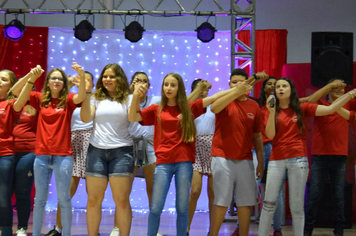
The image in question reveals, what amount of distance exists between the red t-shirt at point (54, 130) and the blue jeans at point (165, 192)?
2.73 feet

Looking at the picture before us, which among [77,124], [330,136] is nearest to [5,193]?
[77,124]

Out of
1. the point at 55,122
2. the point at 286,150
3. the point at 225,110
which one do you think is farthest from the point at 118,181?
the point at 286,150

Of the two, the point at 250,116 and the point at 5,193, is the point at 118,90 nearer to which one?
the point at 250,116

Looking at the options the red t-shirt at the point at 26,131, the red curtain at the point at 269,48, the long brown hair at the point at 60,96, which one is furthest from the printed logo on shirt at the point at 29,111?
the red curtain at the point at 269,48

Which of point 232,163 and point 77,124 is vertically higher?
point 77,124

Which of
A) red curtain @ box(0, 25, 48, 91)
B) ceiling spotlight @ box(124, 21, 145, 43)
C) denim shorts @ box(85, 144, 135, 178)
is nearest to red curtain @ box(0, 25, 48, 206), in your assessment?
red curtain @ box(0, 25, 48, 91)

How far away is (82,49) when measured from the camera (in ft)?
22.6

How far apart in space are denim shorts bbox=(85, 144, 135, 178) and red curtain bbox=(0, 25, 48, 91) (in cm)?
374

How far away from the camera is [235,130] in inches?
144

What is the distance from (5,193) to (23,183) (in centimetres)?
25

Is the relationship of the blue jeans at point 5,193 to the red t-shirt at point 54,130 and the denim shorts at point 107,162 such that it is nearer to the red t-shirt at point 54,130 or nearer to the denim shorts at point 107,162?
the red t-shirt at point 54,130

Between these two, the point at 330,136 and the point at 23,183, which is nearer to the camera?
the point at 23,183

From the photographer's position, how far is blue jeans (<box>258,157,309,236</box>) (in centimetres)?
378

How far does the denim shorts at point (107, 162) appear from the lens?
350 centimetres
